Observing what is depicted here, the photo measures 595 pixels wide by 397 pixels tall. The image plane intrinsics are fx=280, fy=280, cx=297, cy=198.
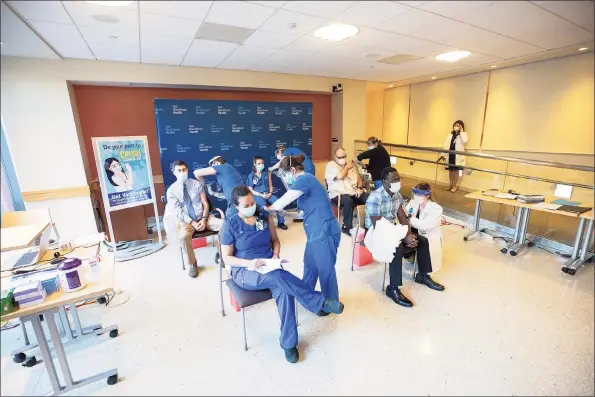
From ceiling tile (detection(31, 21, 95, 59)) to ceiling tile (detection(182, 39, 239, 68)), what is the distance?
1.12 m

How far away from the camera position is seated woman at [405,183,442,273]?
2801 mm

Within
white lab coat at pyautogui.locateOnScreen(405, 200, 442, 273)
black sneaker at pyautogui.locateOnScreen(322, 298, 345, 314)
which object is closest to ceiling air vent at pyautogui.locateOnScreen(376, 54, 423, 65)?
white lab coat at pyautogui.locateOnScreen(405, 200, 442, 273)

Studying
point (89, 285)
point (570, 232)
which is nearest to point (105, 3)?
point (89, 285)

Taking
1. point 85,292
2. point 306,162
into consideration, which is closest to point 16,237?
point 85,292

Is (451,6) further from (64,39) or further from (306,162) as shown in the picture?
(64,39)

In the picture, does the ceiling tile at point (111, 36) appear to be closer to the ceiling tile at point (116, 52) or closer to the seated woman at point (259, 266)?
the ceiling tile at point (116, 52)

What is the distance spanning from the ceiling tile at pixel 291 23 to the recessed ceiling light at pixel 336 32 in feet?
0.41

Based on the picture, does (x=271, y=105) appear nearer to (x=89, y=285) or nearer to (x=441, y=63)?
(x=441, y=63)

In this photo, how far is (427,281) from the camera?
287cm

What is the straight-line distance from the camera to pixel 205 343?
215cm

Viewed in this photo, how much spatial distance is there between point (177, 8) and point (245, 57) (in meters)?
1.77

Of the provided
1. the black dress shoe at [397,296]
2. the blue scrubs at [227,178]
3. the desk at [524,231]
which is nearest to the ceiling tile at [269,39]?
the blue scrubs at [227,178]

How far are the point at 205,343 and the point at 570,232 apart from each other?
14.6 feet

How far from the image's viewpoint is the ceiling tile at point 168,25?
8.02ft
